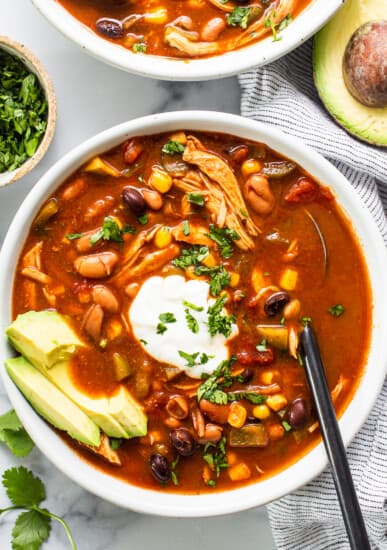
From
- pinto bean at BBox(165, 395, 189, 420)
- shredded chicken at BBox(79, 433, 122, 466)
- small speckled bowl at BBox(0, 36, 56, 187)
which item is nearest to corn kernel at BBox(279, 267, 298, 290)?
pinto bean at BBox(165, 395, 189, 420)

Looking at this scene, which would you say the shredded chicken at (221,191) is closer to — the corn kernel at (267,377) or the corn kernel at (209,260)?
the corn kernel at (209,260)

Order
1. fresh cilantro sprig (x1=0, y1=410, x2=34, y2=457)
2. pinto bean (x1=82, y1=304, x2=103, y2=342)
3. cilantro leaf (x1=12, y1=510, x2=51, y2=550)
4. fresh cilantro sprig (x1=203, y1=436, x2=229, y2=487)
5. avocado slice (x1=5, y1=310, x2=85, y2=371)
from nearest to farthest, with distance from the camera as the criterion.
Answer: avocado slice (x1=5, y1=310, x2=85, y2=371)
pinto bean (x1=82, y1=304, x2=103, y2=342)
fresh cilantro sprig (x1=203, y1=436, x2=229, y2=487)
fresh cilantro sprig (x1=0, y1=410, x2=34, y2=457)
cilantro leaf (x1=12, y1=510, x2=51, y2=550)

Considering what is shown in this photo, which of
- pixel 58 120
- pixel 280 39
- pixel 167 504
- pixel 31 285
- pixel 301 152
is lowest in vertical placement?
pixel 167 504

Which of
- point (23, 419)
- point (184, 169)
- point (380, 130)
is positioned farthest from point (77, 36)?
point (23, 419)

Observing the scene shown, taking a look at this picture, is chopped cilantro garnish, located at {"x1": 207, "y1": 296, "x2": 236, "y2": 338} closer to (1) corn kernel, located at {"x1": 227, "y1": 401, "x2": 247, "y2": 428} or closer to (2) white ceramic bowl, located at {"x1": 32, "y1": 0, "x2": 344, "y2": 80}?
(1) corn kernel, located at {"x1": 227, "y1": 401, "x2": 247, "y2": 428}

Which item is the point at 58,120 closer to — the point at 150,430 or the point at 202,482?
the point at 150,430

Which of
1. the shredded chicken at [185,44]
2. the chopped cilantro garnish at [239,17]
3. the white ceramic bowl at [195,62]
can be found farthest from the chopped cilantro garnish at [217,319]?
the chopped cilantro garnish at [239,17]
